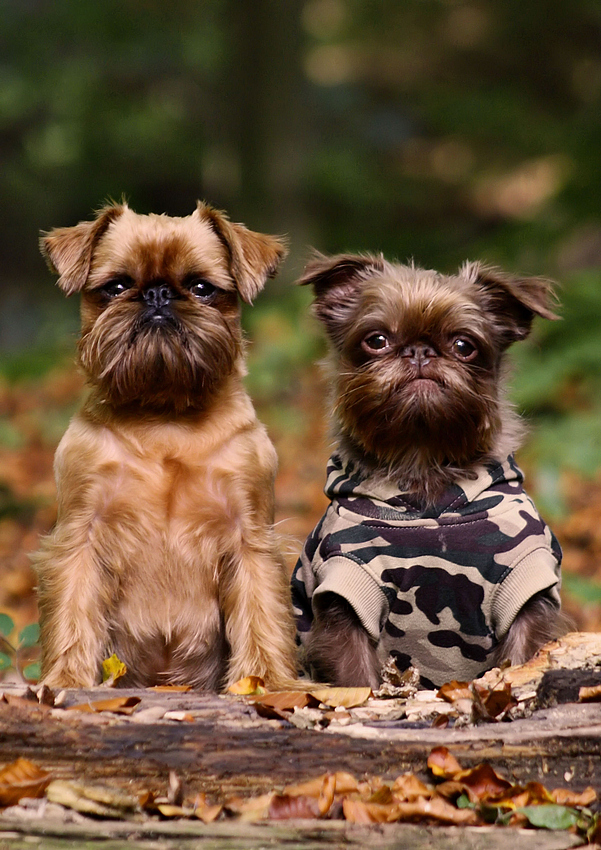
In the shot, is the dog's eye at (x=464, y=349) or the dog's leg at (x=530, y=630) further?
the dog's eye at (x=464, y=349)

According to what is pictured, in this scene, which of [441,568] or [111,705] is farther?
[441,568]

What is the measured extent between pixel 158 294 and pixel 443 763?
231cm

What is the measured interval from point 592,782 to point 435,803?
540mm

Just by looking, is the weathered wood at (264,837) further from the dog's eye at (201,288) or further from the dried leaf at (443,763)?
the dog's eye at (201,288)

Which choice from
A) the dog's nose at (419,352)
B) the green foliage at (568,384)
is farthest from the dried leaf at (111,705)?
the green foliage at (568,384)

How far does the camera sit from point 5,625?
4684 mm

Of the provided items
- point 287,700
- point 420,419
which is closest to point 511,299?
point 420,419

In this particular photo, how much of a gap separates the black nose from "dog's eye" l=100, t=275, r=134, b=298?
0.37 feet

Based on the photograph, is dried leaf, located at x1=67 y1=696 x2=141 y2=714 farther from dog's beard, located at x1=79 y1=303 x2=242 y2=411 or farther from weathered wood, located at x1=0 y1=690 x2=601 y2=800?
dog's beard, located at x1=79 y1=303 x2=242 y2=411

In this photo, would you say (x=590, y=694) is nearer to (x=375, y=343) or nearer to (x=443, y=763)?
(x=443, y=763)

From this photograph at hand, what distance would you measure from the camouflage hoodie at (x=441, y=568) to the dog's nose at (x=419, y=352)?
→ 0.62 m

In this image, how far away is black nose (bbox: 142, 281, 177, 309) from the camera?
14.1ft

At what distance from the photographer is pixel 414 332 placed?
179 inches

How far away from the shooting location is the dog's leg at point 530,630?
168 inches
